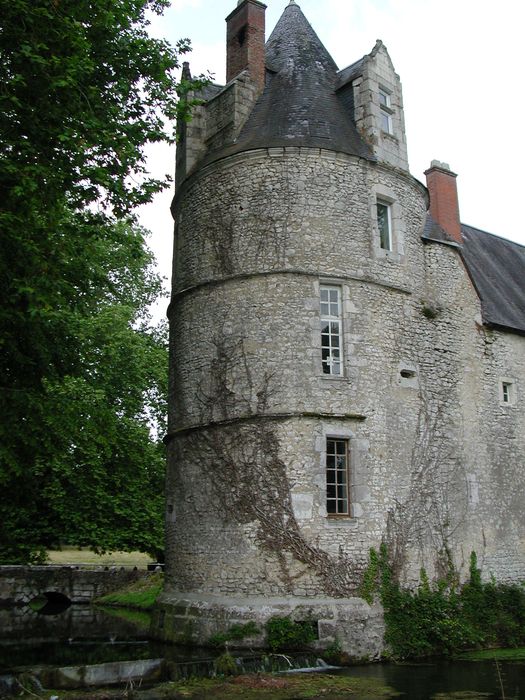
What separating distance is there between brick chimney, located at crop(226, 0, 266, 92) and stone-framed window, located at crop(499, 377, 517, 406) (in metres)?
8.72

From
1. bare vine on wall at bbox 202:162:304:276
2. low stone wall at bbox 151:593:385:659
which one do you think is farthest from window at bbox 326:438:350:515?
bare vine on wall at bbox 202:162:304:276

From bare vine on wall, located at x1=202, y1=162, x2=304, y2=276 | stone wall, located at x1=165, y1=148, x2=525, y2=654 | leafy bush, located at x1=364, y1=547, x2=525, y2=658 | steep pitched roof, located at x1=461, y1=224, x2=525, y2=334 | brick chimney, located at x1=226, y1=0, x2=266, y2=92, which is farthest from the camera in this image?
steep pitched roof, located at x1=461, y1=224, x2=525, y2=334

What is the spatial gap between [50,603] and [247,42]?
64.7 feet

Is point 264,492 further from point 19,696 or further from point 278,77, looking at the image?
point 278,77

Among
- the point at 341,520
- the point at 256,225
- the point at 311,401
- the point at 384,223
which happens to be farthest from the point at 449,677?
the point at 384,223

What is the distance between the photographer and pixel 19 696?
30.3ft

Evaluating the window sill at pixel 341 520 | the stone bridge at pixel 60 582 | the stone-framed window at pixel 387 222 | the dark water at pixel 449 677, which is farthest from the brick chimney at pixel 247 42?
the stone bridge at pixel 60 582

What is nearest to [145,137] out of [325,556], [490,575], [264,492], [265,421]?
[265,421]

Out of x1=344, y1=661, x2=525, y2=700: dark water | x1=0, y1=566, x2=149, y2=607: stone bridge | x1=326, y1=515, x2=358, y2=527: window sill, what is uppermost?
x1=326, y1=515, x2=358, y2=527: window sill

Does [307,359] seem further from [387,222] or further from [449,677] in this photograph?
[449,677]

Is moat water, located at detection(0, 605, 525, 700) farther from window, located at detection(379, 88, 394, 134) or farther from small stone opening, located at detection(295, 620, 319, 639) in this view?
window, located at detection(379, 88, 394, 134)

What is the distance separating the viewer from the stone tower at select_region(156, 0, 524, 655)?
12.9m

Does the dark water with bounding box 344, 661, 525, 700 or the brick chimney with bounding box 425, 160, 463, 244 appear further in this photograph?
the brick chimney with bounding box 425, 160, 463, 244

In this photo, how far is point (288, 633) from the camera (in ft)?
39.2
